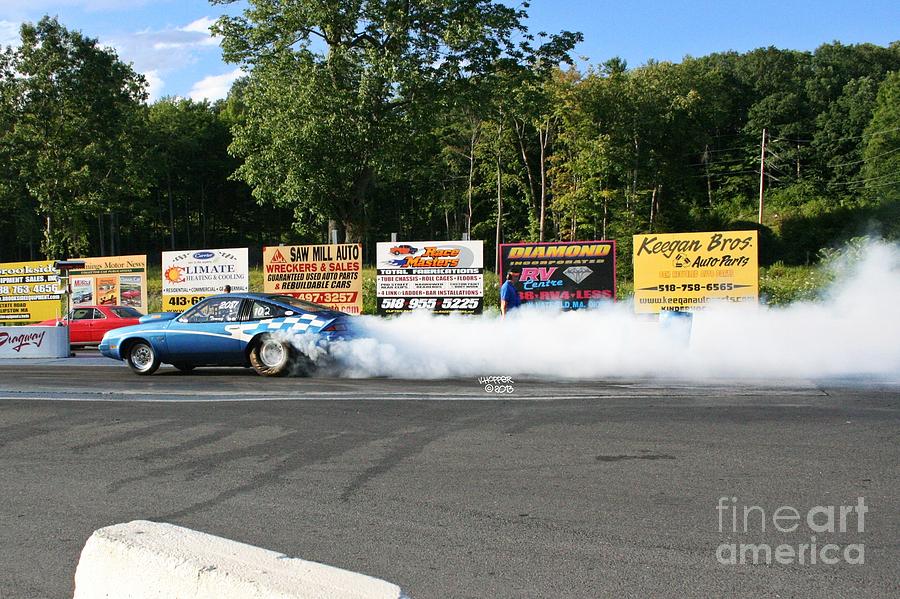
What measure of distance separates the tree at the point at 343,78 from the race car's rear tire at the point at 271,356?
15.8 metres

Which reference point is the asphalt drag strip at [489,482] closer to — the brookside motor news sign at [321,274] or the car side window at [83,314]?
the brookside motor news sign at [321,274]

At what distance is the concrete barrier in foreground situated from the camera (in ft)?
8.41

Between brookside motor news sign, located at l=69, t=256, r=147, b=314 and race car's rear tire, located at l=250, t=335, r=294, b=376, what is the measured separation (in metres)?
11.9

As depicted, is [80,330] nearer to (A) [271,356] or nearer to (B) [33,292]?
(B) [33,292]

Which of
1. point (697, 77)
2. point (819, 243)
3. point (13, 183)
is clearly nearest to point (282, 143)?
point (13, 183)

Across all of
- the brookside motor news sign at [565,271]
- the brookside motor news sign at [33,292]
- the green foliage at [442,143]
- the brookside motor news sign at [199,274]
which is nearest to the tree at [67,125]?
the green foliage at [442,143]

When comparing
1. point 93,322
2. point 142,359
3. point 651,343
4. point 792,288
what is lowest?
point 142,359

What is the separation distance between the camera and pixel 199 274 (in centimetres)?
2092

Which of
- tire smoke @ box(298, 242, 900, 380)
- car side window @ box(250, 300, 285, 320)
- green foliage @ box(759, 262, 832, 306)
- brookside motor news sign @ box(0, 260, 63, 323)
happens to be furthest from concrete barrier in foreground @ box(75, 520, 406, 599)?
brookside motor news sign @ box(0, 260, 63, 323)

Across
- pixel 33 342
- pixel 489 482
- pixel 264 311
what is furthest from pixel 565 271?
pixel 33 342

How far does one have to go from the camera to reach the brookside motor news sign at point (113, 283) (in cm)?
2253

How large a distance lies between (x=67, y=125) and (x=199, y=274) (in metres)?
25.6

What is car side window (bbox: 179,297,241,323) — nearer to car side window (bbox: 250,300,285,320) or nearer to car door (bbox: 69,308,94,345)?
car side window (bbox: 250,300,285,320)

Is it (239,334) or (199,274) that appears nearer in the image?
(239,334)
